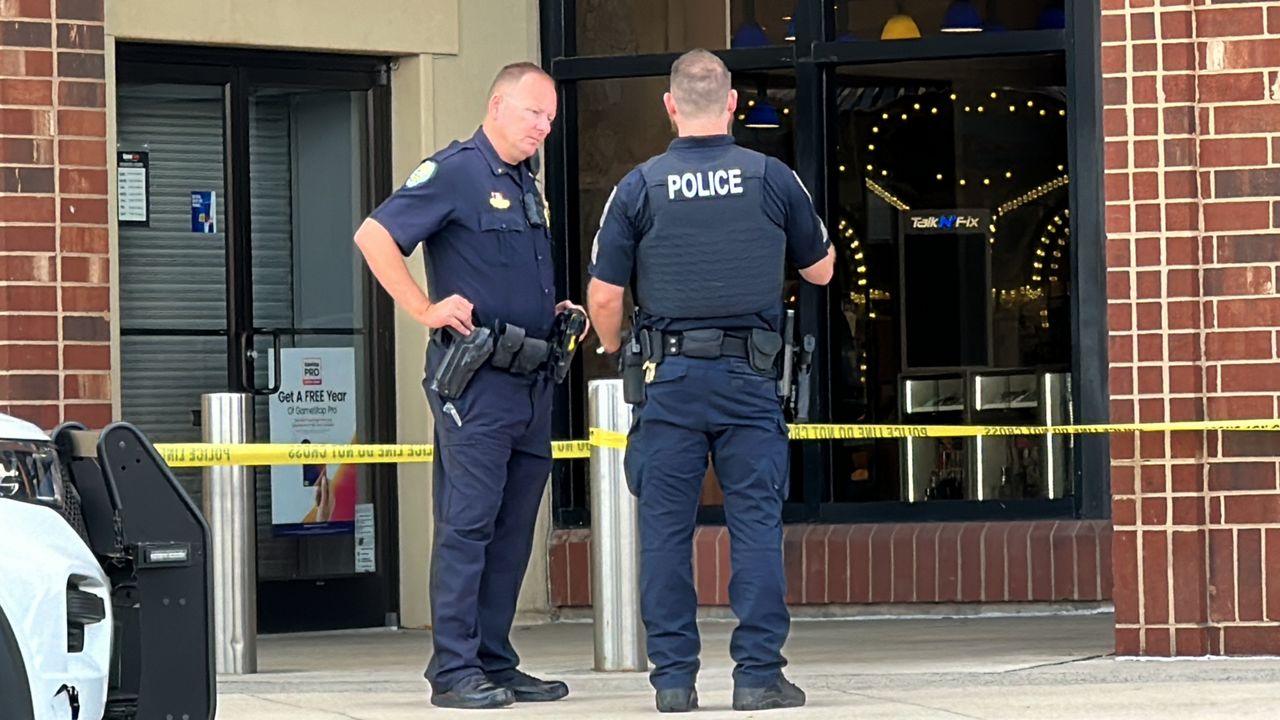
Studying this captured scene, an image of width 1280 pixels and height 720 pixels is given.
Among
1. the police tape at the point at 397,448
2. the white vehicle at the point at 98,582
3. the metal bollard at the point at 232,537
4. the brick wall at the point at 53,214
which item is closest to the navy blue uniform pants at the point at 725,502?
the police tape at the point at 397,448

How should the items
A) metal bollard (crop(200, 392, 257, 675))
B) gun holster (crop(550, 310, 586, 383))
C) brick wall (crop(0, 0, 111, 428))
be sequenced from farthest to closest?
1. metal bollard (crop(200, 392, 257, 675))
2. brick wall (crop(0, 0, 111, 428))
3. gun holster (crop(550, 310, 586, 383))

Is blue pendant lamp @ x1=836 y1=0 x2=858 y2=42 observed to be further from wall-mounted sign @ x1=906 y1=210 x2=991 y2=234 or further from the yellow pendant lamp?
wall-mounted sign @ x1=906 y1=210 x2=991 y2=234

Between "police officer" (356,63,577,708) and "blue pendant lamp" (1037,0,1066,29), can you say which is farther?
"blue pendant lamp" (1037,0,1066,29)

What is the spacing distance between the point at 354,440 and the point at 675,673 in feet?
13.3

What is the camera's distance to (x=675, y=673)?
6.59 meters

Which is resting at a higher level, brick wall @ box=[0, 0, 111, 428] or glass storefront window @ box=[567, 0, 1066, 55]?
glass storefront window @ box=[567, 0, 1066, 55]

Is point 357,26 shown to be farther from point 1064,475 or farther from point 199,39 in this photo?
point 1064,475

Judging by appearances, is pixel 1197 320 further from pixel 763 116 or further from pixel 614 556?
pixel 763 116

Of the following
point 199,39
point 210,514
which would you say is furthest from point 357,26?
point 210,514

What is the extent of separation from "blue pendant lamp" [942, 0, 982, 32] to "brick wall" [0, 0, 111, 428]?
152 inches

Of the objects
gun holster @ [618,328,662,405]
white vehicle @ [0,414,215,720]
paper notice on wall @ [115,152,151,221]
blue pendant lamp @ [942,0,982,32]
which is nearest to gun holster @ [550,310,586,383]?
gun holster @ [618,328,662,405]

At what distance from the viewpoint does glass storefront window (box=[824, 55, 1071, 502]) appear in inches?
404

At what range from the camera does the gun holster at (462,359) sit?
6.88 meters

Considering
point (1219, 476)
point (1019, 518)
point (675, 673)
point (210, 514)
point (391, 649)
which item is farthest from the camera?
point (1019, 518)
